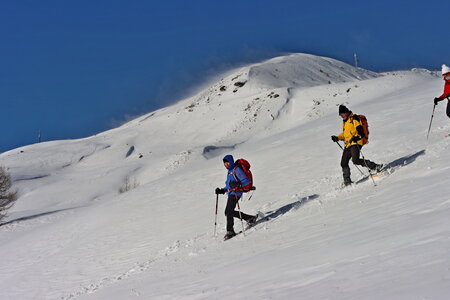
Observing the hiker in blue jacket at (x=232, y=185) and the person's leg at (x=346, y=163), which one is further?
the person's leg at (x=346, y=163)

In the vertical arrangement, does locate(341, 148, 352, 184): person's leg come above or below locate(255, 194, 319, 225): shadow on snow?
above

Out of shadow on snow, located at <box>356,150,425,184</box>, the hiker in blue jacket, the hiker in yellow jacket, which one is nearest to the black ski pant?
the hiker in yellow jacket

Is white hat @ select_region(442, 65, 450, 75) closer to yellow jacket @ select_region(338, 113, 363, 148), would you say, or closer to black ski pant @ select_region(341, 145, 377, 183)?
yellow jacket @ select_region(338, 113, 363, 148)

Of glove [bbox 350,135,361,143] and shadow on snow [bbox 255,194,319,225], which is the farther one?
shadow on snow [bbox 255,194,319,225]

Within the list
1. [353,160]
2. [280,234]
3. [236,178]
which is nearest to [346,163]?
[353,160]

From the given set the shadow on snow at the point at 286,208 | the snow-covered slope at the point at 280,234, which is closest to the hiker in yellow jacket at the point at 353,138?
the snow-covered slope at the point at 280,234

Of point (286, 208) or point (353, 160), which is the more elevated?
point (353, 160)

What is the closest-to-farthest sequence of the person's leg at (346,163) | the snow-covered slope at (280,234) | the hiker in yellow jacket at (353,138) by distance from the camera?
the snow-covered slope at (280,234) → the hiker in yellow jacket at (353,138) → the person's leg at (346,163)

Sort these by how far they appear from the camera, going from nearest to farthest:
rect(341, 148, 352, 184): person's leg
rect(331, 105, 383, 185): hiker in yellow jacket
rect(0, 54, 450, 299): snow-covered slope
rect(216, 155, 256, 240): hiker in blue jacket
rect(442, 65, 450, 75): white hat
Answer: rect(0, 54, 450, 299): snow-covered slope → rect(216, 155, 256, 240): hiker in blue jacket → rect(331, 105, 383, 185): hiker in yellow jacket → rect(341, 148, 352, 184): person's leg → rect(442, 65, 450, 75): white hat

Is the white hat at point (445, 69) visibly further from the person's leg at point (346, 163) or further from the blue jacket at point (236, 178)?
the blue jacket at point (236, 178)

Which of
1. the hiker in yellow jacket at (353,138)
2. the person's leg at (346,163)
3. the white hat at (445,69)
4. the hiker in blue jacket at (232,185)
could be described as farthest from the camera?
the white hat at (445,69)

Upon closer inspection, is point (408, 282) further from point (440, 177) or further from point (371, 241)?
point (440, 177)

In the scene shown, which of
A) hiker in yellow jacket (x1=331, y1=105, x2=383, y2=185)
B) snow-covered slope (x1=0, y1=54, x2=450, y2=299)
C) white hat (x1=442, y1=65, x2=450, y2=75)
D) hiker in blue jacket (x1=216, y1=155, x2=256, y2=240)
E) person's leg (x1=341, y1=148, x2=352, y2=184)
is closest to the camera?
snow-covered slope (x1=0, y1=54, x2=450, y2=299)

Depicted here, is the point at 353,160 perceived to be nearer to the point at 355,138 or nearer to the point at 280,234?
the point at 355,138
